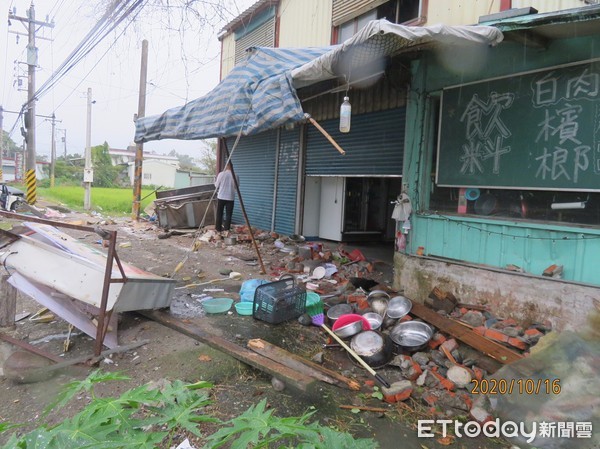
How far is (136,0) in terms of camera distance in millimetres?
4348

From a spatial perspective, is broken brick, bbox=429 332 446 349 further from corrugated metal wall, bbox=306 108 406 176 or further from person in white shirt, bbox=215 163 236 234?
person in white shirt, bbox=215 163 236 234

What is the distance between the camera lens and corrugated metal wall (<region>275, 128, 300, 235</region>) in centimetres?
939

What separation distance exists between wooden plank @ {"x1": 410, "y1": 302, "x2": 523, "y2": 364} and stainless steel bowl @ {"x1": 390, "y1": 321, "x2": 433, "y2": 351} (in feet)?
0.44

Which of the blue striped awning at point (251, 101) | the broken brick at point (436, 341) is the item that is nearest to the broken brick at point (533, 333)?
the broken brick at point (436, 341)

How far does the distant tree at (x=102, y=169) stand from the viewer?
1827 inches

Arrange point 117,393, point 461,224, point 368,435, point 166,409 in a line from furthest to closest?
point 461,224
point 117,393
point 368,435
point 166,409

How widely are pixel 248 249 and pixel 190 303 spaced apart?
3.54 metres

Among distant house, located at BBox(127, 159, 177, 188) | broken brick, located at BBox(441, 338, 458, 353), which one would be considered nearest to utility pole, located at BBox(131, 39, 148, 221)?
broken brick, located at BBox(441, 338, 458, 353)

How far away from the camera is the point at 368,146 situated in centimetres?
708

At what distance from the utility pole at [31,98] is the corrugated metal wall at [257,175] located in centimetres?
1201

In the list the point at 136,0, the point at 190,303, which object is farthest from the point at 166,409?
the point at 136,0

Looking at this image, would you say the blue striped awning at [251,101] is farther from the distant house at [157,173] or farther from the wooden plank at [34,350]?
the distant house at [157,173]

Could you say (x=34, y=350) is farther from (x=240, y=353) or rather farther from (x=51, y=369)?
(x=240, y=353)

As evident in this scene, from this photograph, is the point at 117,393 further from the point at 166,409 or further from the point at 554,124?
the point at 554,124
